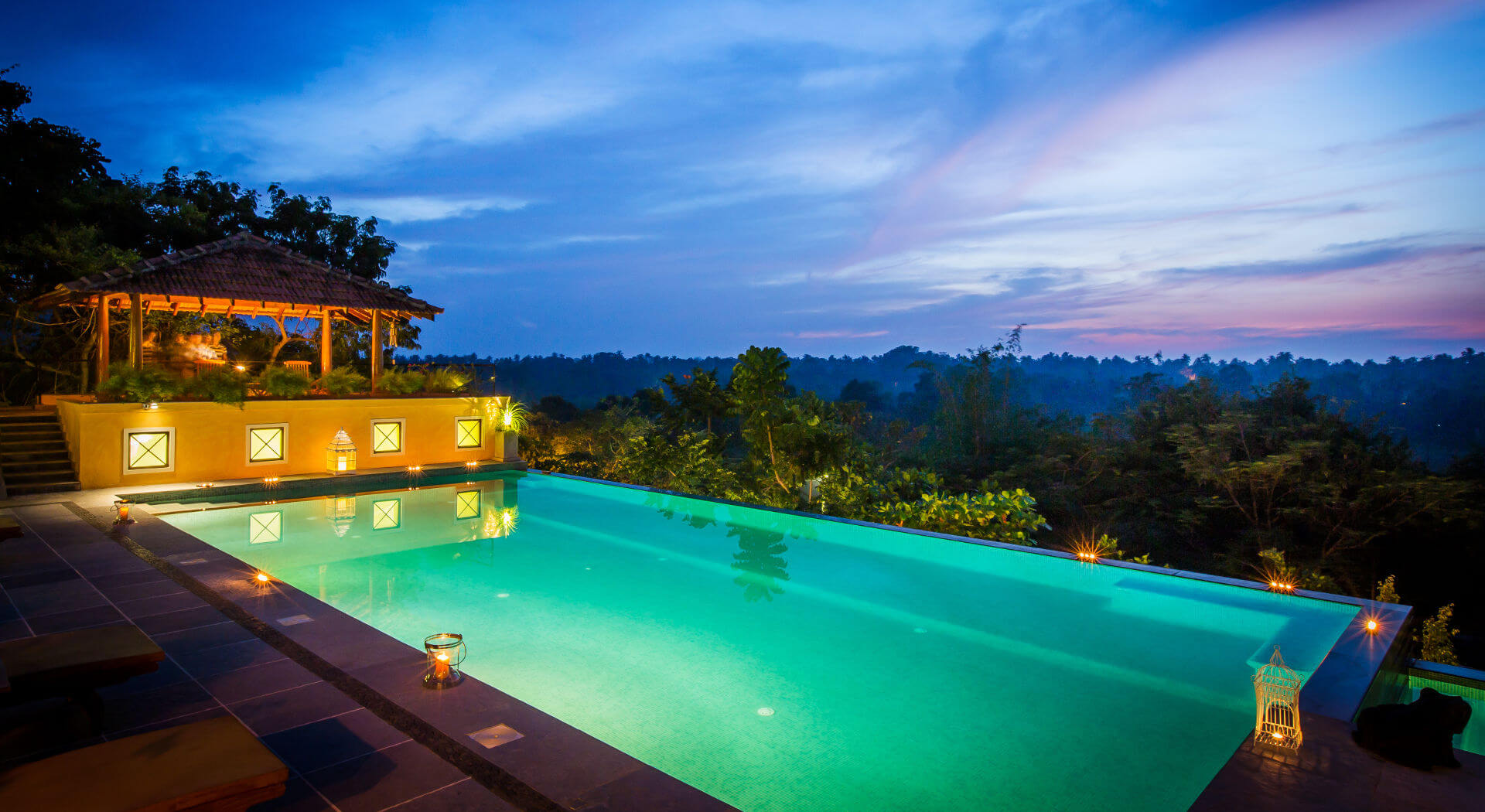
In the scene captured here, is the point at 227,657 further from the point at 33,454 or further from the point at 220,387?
the point at 33,454

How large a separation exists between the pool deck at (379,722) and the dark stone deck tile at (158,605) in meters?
0.02

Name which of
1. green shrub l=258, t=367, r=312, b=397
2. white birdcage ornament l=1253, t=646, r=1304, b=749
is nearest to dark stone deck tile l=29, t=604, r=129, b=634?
white birdcage ornament l=1253, t=646, r=1304, b=749

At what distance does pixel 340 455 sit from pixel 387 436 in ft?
3.60

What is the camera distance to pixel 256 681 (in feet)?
11.6

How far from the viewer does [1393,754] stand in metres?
2.94

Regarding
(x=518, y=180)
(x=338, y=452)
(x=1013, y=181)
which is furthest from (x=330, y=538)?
(x=518, y=180)

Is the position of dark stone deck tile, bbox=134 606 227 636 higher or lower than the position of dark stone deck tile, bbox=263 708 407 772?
higher

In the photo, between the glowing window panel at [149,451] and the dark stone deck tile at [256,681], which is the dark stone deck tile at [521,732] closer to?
the dark stone deck tile at [256,681]

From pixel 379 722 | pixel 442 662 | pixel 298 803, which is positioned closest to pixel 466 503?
pixel 442 662

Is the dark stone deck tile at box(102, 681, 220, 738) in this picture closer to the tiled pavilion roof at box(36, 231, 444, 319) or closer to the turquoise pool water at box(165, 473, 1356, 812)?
the turquoise pool water at box(165, 473, 1356, 812)

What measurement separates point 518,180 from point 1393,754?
29140mm

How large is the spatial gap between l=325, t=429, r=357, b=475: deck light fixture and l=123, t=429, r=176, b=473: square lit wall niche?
6.80 ft

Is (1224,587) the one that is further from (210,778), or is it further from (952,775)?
(210,778)

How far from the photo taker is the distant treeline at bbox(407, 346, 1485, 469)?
1484 centimetres
